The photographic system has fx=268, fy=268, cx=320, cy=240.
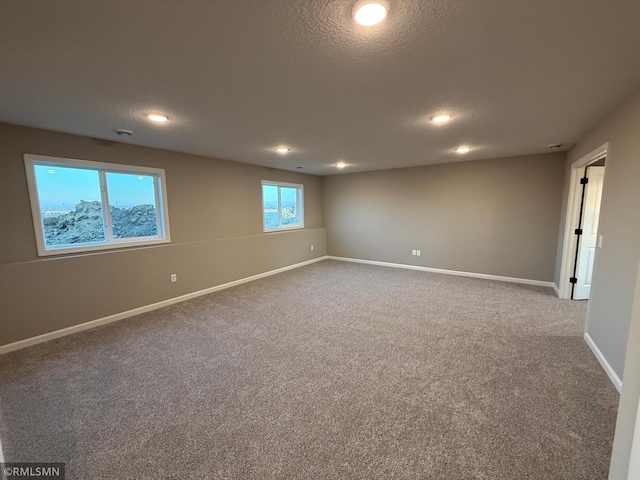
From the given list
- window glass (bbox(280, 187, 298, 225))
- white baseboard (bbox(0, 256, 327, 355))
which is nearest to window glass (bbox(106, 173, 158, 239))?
white baseboard (bbox(0, 256, 327, 355))

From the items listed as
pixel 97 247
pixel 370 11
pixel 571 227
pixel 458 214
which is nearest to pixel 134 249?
pixel 97 247

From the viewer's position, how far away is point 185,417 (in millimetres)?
1873

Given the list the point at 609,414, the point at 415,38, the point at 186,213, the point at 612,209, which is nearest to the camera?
the point at 415,38

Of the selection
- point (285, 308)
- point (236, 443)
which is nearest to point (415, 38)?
point (236, 443)

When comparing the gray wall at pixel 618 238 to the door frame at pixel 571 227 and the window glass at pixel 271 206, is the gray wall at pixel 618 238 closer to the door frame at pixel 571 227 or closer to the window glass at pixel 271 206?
the door frame at pixel 571 227

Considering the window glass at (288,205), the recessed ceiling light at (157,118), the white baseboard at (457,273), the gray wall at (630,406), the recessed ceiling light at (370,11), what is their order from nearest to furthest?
1. the gray wall at (630,406)
2. the recessed ceiling light at (370,11)
3. the recessed ceiling light at (157,118)
4. the white baseboard at (457,273)
5. the window glass at (288,205)

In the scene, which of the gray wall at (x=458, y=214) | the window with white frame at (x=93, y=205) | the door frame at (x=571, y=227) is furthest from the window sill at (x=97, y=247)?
the door frame at (x=571, y=227)

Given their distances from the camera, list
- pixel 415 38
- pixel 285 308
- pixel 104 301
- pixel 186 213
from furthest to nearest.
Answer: pixel 186 213, pixel 285 308, pixel 104 301, pixel 415 38

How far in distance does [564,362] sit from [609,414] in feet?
2.20

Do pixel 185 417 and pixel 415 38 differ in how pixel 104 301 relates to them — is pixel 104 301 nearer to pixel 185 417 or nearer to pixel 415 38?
pixel 185 417

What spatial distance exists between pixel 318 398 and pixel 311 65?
7.64ft

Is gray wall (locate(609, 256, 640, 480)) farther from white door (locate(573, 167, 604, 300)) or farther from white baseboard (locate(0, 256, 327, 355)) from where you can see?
white baseboard (locate(0, 256, 327, 355))

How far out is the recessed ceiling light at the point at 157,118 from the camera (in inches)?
100

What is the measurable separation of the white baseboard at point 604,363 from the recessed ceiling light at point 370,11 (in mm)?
2931
